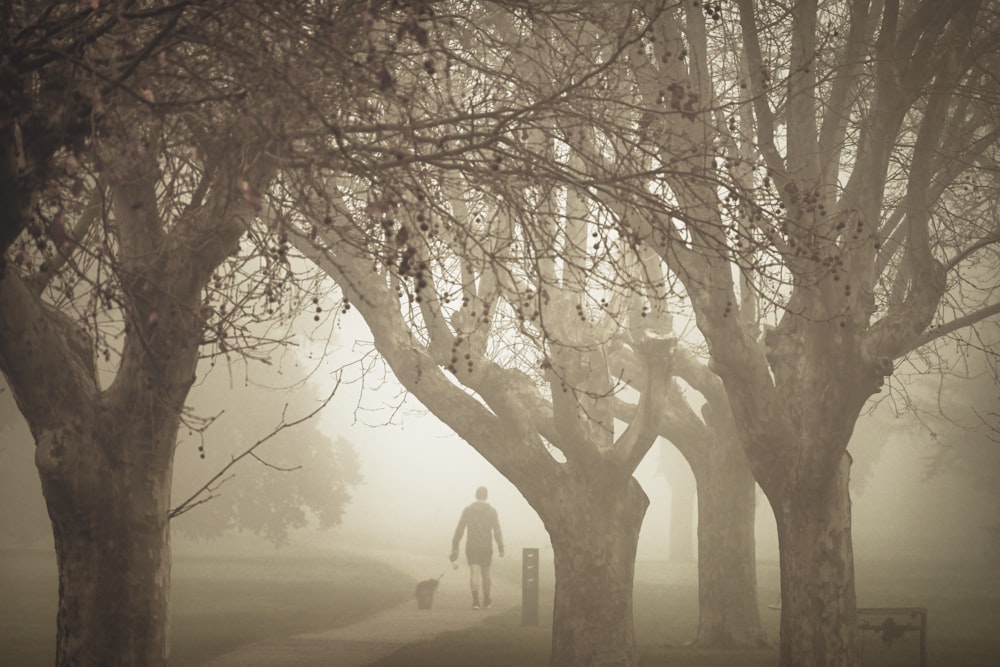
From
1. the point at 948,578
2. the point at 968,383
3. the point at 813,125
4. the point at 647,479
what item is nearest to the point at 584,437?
the point at 813,125

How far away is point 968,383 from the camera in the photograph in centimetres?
3183

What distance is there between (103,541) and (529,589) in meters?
10.8

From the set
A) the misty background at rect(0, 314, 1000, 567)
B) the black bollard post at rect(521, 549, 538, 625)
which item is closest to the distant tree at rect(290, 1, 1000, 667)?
the misty background at rect(0, 314, 1000, 567)

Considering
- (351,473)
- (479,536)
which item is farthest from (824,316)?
(351,473)

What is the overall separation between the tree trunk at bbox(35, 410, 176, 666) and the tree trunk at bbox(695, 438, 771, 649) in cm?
920

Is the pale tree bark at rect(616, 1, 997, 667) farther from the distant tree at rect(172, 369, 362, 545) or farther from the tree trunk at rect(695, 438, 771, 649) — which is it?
the distant tree at rect(172, 369, 362, 545)

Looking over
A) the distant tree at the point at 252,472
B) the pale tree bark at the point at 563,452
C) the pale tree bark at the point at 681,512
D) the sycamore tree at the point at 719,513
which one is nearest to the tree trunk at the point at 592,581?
the pale tree bark at the point at 563,452

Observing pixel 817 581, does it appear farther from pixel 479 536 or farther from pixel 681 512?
pixel 681 512

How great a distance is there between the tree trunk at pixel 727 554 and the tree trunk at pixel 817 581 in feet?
13.2

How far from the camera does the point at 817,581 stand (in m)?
8.62

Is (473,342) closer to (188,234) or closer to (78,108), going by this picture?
(188,234)

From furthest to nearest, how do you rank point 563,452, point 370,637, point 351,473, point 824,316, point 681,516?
point 681,516
point 351,473
point 370,637
point 563,452
point 824,316

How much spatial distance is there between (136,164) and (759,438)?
641cm

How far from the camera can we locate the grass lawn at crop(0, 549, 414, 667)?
1243cm
